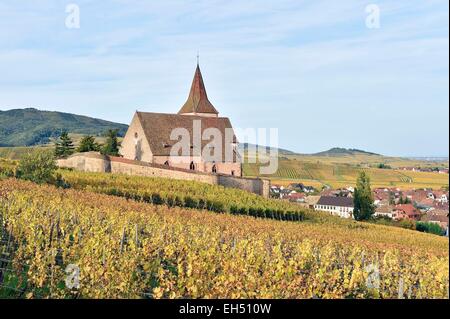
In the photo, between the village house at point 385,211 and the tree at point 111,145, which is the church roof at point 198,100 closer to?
the tree at point 111,145

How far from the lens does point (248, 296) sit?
30.3ft

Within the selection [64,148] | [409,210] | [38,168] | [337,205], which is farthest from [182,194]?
[337,205]

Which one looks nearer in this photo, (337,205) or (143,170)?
(143,170)

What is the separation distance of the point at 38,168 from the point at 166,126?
18.8m

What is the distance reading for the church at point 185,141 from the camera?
4806 centimetres

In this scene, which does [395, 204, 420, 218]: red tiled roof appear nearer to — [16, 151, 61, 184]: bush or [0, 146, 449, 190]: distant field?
[0, 146, 449, 190]: distant field

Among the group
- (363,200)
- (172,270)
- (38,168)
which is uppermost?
(38,168)

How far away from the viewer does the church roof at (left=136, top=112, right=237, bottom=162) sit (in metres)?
48.0

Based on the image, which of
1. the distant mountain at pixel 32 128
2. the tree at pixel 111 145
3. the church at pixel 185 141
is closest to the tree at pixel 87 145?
the tree at pixel 111 145

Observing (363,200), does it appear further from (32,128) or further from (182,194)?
(32,128)

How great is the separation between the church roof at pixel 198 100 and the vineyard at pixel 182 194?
62.8ft

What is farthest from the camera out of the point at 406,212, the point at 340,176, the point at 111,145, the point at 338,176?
the point at 338,176

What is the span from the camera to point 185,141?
50500 mm
